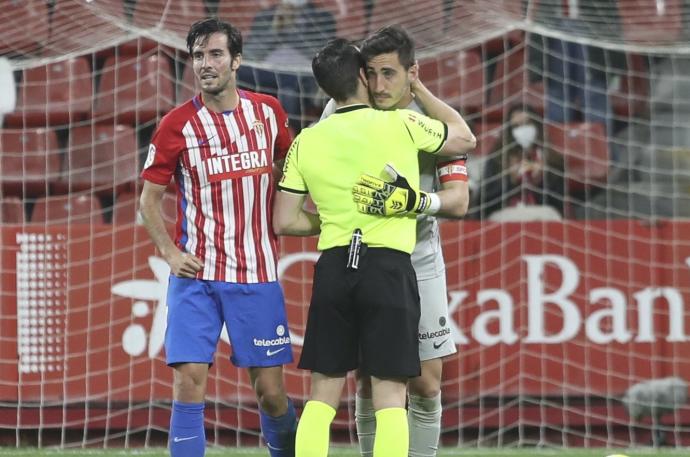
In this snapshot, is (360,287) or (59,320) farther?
(59,320)

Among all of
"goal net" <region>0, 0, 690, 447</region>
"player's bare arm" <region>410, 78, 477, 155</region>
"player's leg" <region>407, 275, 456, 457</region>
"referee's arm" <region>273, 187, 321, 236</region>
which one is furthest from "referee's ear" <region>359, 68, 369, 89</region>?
"goal net" <region>0, 0, 690, 447</region>

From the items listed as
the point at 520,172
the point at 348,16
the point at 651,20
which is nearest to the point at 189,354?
the point at 520,172

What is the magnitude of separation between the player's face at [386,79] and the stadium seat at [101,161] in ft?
10.5

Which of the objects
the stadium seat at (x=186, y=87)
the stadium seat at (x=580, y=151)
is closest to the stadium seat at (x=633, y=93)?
the stadium seat at (x=580, y=151)

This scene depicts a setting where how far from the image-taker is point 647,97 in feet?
27.0

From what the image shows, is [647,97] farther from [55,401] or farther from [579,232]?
[55,401]

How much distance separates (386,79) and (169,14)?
10.8ft

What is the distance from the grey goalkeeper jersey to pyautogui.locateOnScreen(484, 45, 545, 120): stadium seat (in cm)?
287

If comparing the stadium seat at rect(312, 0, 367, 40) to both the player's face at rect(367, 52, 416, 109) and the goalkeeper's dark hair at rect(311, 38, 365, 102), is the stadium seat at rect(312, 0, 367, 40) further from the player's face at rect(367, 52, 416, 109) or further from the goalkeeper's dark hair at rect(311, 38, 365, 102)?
the goalkeeper's dark hair at rect(311, 38, 365, 102)

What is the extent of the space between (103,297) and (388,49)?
9.84ft

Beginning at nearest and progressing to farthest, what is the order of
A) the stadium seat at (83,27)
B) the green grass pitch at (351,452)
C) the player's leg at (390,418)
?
the player's leg at (390,418) → the green grass pitch at (351,452) → the stadium seat at (83,27)

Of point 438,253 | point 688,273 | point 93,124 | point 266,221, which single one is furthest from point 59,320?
point 688,273

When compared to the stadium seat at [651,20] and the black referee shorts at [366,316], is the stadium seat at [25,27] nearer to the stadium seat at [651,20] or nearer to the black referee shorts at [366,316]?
the stadium seat at [651,20]

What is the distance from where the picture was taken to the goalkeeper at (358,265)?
14.8 ft
